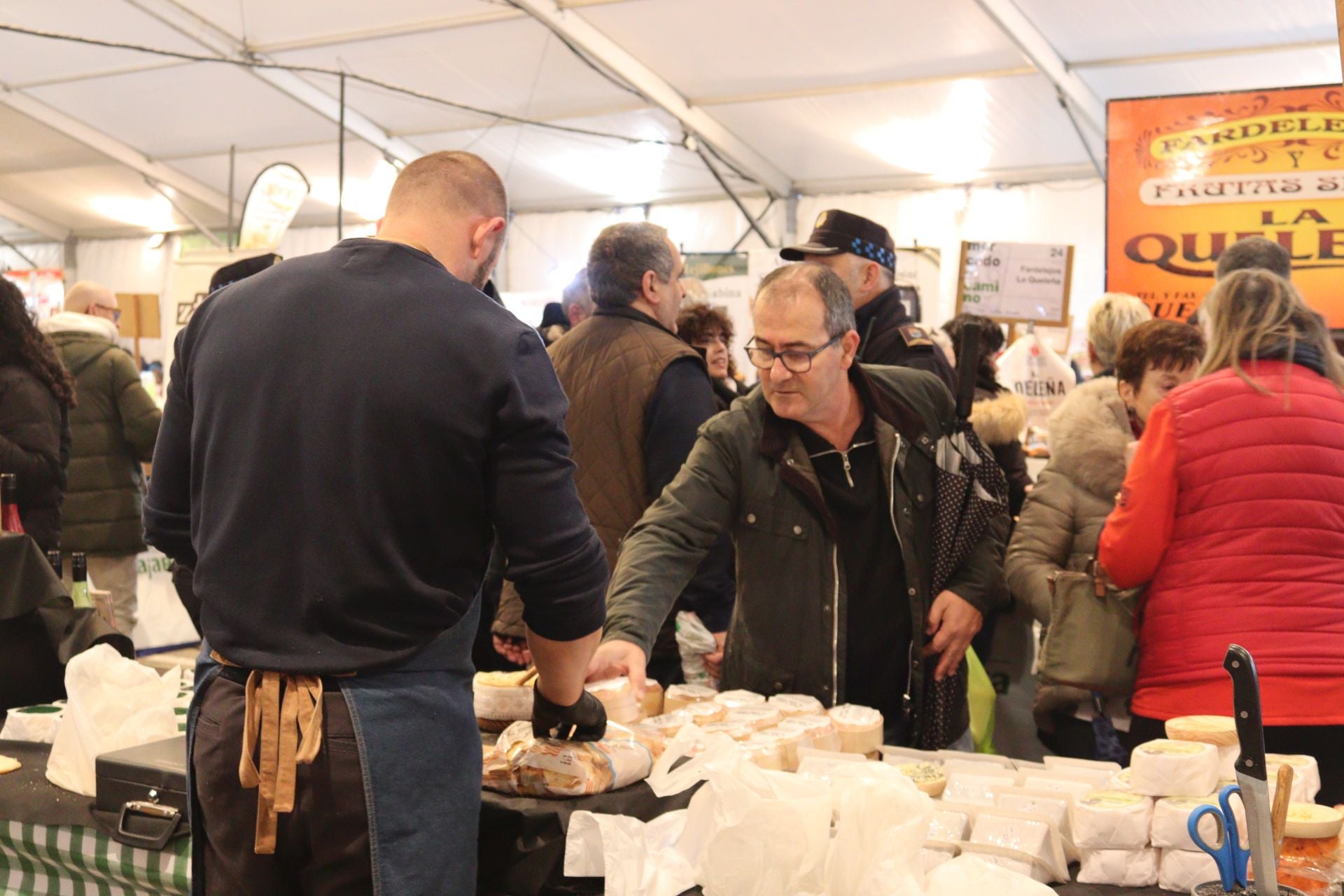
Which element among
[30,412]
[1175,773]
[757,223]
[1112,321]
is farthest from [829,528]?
[757,223]

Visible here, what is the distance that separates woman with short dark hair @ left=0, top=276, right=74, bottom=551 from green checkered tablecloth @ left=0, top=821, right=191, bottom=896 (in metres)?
2.00

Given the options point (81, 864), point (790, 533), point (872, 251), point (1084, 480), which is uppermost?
point (872, 251)

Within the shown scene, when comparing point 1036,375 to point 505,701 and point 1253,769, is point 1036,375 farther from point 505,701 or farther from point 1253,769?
point 1253,769

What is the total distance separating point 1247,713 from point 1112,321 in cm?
283

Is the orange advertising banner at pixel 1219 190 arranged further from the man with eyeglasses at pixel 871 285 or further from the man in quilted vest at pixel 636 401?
the man in quilted vest at pixel 636 401

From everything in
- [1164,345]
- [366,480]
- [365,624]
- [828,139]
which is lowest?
[365,624]

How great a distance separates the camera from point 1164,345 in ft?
9.68

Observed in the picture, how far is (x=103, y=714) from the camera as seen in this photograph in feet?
6.66

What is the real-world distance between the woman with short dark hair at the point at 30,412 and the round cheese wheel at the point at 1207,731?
328cm

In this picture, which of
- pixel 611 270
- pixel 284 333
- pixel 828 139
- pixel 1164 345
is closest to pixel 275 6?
pixel 828 139

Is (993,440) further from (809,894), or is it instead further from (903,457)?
(809,894)

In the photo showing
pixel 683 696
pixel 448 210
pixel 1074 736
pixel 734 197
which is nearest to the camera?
pixel 448 210

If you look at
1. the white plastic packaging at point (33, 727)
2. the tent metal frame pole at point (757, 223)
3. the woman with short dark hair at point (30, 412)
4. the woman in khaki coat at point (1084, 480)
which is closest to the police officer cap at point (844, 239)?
the woman in khaki coat at point (1084, 480)

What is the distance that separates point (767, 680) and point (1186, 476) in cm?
86
